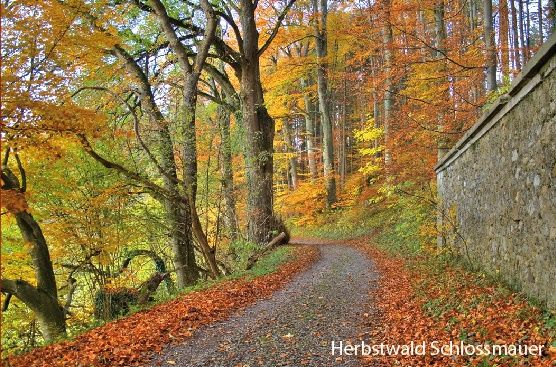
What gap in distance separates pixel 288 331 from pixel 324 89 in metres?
18.1

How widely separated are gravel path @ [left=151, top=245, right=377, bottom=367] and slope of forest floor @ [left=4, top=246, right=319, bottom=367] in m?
0.28

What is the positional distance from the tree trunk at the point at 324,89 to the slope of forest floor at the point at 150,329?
13445 millimetres

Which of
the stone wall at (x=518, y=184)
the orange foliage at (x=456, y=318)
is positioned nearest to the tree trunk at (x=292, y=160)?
the stone wall at (x=518, y=184)

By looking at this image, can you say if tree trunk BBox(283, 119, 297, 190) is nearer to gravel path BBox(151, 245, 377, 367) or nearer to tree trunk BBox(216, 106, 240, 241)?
tree trunk BBox(216, 106, 240, 241)

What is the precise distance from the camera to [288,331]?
5969 millimetres

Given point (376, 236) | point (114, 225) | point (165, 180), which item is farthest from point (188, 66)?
point (376, 236)

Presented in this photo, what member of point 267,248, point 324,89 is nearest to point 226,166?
point 267,248

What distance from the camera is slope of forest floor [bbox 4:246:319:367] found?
5.34 meters

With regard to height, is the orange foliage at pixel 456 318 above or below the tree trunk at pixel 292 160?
below

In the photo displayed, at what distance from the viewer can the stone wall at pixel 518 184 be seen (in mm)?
4664

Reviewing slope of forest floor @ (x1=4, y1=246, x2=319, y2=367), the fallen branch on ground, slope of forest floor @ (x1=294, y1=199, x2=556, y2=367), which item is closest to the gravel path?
slope of forest floor @ (x1=4, y1=246, x2=319, y2=367)

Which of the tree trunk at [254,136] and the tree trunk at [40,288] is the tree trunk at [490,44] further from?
the tree trunk at [40,288]

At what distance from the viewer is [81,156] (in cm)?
988

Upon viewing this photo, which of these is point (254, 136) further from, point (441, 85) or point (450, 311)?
point (450, 311)
